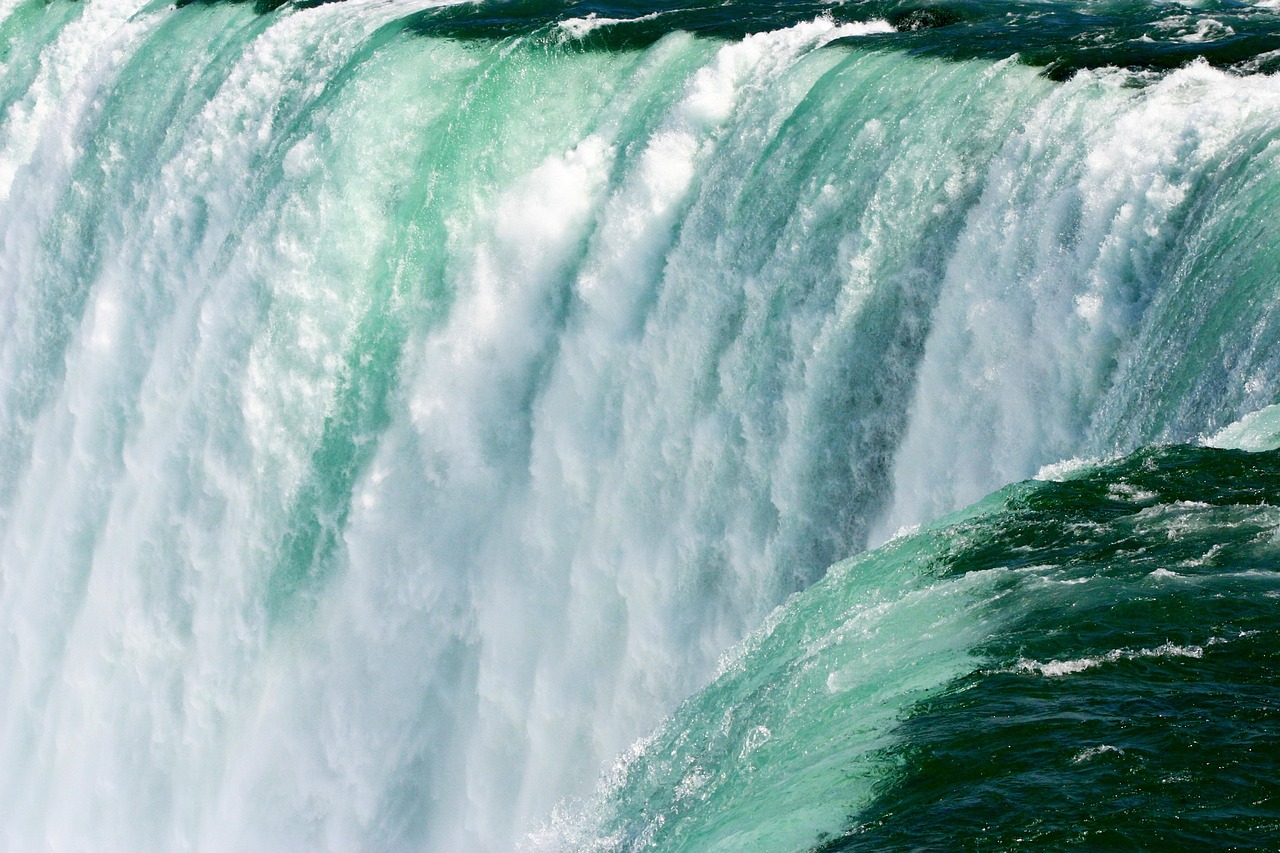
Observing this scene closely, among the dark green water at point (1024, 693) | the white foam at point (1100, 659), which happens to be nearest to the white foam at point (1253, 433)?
the dark green water at point (1024, 693)

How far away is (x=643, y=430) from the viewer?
12578 mm

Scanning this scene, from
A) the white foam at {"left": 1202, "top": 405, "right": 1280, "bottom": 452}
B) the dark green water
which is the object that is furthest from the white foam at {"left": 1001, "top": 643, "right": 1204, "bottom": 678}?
the white foam at {"left": 1202, "top": 405, "right": 1280, "bottom": 452}

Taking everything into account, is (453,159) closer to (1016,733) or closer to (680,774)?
(680,774)

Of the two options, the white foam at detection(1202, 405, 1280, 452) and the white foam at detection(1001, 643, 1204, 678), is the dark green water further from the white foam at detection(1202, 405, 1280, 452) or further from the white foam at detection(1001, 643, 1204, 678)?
the white foam at detection(1202, 405, 1280, 452)

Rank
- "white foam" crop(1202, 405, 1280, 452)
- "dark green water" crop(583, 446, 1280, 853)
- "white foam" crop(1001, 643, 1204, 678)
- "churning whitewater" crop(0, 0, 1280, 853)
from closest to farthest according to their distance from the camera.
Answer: "dark green water" crop(583, 446, 1280, 853), "white foam" crop(1001, 643, 1204, 678), "churning whitewater" crop(0, 0, 1280, 853), "white foam" crop(1202, 405, 1280, 452)

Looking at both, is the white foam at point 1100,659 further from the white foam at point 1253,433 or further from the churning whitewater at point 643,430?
the white foam at point 1253,433

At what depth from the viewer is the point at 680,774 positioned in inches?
285

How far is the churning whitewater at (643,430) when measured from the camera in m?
6.64

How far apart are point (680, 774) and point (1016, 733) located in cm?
181

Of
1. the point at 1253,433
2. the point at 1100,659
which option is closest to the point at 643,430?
the point at 1253,433

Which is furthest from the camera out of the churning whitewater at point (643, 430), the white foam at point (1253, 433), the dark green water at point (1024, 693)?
the white foam at point (1253, 433)

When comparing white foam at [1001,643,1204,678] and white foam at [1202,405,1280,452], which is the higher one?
white foam at [1202,405,1280,452]

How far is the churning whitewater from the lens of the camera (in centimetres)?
664

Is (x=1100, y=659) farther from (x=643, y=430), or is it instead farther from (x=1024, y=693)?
(x=643, y=430)
